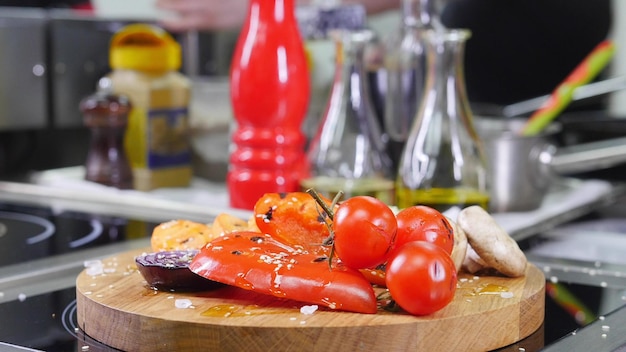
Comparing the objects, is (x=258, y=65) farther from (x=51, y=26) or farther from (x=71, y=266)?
(x=51, y=26)

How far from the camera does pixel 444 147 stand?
1.23m

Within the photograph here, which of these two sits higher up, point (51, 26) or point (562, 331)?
point (51, 26)

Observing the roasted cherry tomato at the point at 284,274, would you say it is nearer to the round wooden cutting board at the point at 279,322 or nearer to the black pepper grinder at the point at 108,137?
the round wooden cutting board at the point at 279,322

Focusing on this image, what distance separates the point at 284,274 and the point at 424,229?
0.40 ft

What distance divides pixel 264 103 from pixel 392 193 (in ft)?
0.68

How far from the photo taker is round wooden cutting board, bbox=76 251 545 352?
2.31 ft

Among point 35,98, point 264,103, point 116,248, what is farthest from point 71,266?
point 35,98

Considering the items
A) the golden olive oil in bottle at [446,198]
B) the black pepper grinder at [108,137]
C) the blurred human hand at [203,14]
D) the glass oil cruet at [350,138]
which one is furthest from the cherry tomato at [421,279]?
the blurred human hand at [203,14]

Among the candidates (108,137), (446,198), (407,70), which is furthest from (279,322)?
(108,137)

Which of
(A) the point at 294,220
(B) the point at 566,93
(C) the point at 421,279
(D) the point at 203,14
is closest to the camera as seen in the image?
(C) the point at 421,279

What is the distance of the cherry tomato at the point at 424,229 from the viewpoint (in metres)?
0.80

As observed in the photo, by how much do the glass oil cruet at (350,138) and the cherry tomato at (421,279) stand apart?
22.7 inches

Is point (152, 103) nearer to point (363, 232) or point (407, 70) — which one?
point (407, 70)

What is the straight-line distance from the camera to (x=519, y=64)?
185 cm
